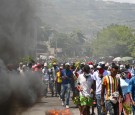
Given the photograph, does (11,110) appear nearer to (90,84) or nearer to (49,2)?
(90,84)

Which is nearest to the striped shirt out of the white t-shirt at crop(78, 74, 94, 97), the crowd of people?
the crowd of people

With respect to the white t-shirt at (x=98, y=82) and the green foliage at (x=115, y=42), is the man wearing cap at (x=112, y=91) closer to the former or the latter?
the white t-shirt at (x=98, y=82)

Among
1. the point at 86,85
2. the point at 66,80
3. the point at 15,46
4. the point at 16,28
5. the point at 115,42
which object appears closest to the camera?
the point at 86,85

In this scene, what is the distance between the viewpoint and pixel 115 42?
93.1 metres

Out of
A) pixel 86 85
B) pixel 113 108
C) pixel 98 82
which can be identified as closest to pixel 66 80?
pixel 98 82

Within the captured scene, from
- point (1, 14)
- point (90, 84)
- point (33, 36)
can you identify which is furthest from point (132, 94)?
point (33, 36)

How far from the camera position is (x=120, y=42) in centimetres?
9081

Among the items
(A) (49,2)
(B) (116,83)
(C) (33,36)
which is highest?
(A) (49,2)

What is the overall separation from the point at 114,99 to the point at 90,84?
1.50m

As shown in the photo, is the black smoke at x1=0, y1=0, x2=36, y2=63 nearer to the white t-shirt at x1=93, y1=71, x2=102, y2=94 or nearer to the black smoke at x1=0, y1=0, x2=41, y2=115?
the black smoke at x1=0, y1=0, x2=41, y2=115

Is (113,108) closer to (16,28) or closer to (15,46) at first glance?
(15,46)

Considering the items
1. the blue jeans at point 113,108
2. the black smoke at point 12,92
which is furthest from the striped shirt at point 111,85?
the black smoke at point 12,92

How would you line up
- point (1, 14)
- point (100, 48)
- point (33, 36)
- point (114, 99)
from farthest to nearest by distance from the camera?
point (100, 48), point (33, 36), point (1, 14), point (114, 99)

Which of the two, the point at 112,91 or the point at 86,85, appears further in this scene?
the point at 86,85
